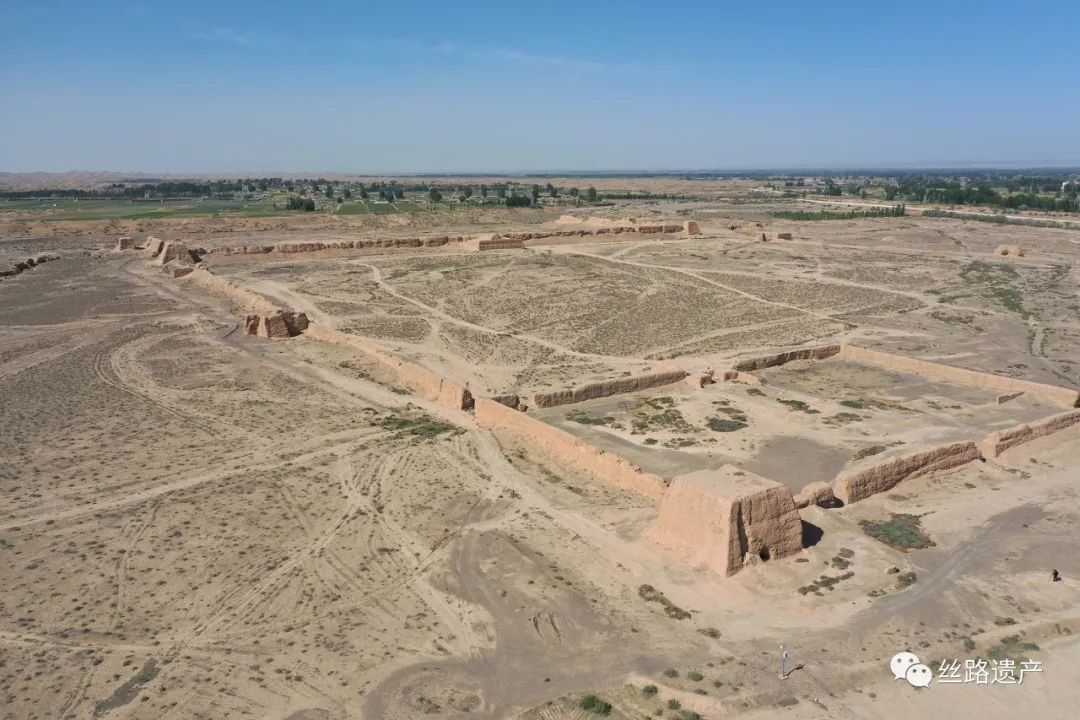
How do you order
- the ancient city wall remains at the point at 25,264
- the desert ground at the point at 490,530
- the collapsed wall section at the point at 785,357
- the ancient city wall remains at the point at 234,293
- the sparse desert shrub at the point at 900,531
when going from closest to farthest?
the desert ground at the point at 490,530 → the sparse desert shrub at the point at 900,531 → the collapsed wall section at the point at 785,357 → the ancient city wall remains at the point at 234,293 → the ancient city wall remains at the point at 25,264

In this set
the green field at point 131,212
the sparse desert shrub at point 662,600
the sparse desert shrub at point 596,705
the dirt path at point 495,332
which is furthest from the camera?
the green field at point 131,212

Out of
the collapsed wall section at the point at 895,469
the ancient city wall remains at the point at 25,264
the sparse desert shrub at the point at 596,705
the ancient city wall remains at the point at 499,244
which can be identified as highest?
the ancient city wall remains at the point at 499,244

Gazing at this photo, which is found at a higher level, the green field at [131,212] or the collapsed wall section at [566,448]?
the green field at [131,212]

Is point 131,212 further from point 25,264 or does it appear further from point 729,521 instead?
point 729,521

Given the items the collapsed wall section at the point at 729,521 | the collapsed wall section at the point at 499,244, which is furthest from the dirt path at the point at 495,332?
the collapsed wall section at the point at 729,521

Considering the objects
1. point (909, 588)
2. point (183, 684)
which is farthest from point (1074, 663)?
point (183, 684)

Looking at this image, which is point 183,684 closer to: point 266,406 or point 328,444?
point 328,444

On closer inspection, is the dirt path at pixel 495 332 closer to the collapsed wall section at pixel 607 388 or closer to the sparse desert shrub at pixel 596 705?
the collapsed wall section at pixel 607 388

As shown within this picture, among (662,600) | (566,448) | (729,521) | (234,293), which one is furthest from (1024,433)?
(234,293)
